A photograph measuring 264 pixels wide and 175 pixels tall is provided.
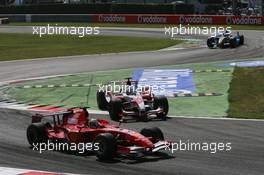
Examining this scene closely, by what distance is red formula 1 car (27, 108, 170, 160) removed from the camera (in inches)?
510

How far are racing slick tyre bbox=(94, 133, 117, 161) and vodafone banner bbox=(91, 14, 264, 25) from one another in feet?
169

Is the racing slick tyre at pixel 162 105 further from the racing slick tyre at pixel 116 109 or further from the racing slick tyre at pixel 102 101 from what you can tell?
the racing slick tyre at pixel 102 101

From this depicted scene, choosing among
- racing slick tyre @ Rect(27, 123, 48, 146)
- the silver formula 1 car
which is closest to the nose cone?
racing slick tyre @ Rect(27, 123, 48, 146)

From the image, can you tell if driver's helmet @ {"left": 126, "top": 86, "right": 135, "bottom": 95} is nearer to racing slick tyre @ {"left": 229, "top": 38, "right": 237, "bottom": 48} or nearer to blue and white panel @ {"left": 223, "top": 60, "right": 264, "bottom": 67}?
blue and white panel @ {"left": 223, "top": 60, "right": 264, "bottom": 67}

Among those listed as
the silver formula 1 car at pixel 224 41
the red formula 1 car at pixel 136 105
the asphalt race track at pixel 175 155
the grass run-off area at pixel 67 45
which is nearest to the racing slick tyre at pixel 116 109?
the red formula 1 car at pixel 136 105

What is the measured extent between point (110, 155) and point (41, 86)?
1350 cm

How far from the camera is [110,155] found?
12.9 m

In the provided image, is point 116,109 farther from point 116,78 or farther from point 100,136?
point 116,78

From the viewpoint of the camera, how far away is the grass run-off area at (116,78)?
19922mm

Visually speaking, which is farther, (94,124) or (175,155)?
(94,124)

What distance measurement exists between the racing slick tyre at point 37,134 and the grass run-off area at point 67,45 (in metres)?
24.8

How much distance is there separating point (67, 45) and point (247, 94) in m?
26.7

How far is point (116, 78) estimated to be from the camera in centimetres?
2744

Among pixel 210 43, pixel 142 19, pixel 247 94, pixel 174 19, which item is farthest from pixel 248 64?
pixel 142 19
